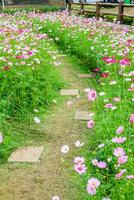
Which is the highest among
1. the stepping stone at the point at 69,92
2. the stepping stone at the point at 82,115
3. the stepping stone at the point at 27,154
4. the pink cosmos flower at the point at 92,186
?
the pink cosmos flower at the point at 92,186

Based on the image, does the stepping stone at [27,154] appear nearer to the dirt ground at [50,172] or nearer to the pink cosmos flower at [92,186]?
the dirt ground at [50,172]

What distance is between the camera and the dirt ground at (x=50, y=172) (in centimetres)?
323

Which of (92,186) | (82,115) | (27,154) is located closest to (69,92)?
(82,115)

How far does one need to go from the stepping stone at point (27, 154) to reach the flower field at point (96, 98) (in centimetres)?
43

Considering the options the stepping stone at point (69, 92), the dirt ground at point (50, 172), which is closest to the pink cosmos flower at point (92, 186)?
the dirt ground at point (50, 172)

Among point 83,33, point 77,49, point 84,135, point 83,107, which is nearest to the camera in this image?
point 84,135

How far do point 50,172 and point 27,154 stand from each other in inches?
18.2

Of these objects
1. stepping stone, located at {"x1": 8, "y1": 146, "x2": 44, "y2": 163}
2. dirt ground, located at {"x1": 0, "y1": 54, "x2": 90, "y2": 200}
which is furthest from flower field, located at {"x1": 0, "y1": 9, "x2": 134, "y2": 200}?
stepping stone, located at {"x1": 8, "y1": 146, "x2": 44, "y2": 163}

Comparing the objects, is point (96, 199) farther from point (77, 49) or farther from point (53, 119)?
point (77, 49)

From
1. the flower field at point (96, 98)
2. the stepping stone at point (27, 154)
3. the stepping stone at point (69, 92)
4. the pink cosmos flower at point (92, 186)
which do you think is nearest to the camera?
the pink cosmos flower at point (92, 186)

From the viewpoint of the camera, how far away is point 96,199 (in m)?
2.84

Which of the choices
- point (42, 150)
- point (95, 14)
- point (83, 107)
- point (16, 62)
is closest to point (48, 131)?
point (42, 150)

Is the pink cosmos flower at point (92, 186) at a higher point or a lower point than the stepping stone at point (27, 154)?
higher

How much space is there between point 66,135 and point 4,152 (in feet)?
2.61
